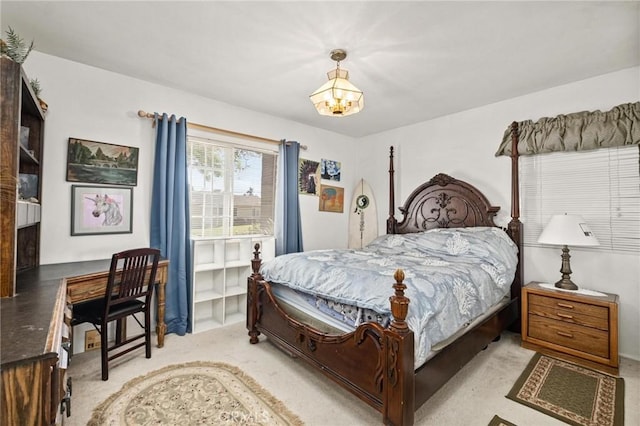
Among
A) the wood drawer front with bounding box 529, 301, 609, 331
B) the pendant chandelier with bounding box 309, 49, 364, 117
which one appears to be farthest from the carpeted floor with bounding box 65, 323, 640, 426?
the pendant chandelier with bounding box 309, 49, 364, 117

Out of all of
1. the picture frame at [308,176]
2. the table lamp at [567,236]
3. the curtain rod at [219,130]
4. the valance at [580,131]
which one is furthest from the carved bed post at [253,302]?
the valance at [580,131]

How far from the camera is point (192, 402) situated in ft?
6.38

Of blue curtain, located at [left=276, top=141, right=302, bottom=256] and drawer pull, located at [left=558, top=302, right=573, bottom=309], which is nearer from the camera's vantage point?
drawer pull, located at [left=558, top=302, right=573, bottom=309]

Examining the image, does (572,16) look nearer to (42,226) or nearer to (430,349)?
(430,349)

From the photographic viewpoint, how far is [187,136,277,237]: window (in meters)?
3.42

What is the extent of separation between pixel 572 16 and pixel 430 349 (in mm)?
2354

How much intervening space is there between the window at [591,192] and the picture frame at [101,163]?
4.12 m

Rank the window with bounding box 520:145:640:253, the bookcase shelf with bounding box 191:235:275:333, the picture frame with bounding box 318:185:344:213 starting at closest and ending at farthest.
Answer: the window with bounding box 520:145:640:253 < the bookcase shelf with bounding box 191:235:275:333 < the picture frame with bounding box 318:185:344:213

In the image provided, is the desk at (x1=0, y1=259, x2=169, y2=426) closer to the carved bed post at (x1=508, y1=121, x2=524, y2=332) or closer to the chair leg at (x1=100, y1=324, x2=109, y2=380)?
the chair leg at (x1=100, y1=324, x2=109, y2=380)

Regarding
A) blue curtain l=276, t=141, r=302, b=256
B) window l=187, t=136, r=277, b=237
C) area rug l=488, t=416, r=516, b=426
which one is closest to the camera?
area rug l=488, t=416, r=516, b=426

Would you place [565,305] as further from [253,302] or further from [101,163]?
[101,163]

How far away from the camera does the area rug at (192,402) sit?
179 centimetres

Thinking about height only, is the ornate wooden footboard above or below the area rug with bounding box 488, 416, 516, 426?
above

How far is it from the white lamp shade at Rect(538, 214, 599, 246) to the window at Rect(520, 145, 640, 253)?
0.30 metres
